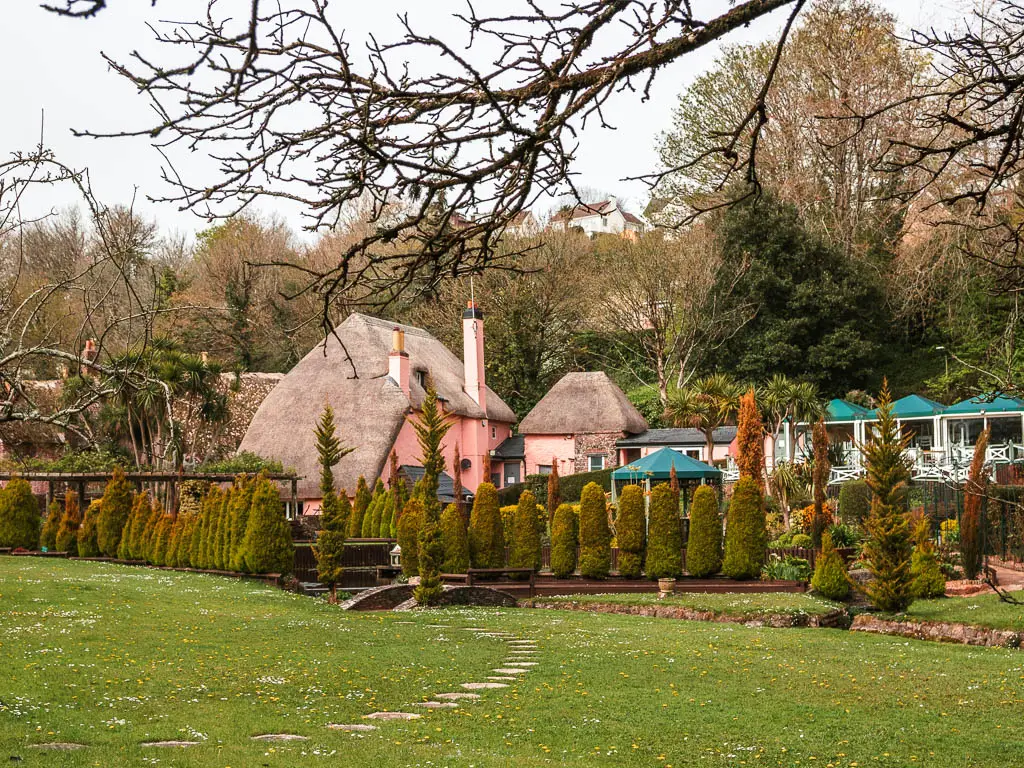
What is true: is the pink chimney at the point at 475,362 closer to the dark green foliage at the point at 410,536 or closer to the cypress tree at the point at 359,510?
the cypress tree at the point at 359,510

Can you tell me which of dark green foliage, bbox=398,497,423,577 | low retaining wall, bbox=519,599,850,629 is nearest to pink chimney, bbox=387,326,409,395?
dark green foliage, bbox=398,497,423,577

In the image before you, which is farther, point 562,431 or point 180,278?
point 180,278

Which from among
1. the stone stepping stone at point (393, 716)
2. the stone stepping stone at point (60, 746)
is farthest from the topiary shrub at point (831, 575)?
the stone stepping stone at point (60, 746)

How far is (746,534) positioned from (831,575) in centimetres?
319

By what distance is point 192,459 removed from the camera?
3916 centimetres

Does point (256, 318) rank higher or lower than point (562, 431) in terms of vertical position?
higher

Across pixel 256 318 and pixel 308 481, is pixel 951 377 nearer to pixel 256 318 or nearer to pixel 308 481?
pixel 308 481

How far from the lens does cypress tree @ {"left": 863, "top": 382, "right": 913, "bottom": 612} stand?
50.2 ft

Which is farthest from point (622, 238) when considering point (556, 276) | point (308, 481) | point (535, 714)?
point (535, 714)

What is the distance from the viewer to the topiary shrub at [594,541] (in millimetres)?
21531

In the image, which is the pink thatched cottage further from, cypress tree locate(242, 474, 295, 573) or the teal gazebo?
cypress tree locate(242, 474, 295, 573)

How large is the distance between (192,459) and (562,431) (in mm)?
14340

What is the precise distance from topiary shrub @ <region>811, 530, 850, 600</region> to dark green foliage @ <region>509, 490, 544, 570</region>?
5768mm

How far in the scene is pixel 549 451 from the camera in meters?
41.5
